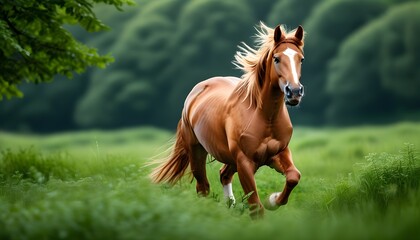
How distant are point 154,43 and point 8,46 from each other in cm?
2714

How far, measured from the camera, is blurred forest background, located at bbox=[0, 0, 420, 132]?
2842 cm

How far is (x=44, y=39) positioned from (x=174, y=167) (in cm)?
364

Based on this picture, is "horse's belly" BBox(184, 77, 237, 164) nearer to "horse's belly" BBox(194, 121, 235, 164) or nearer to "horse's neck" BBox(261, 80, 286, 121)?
"horse's belly" BBox(194, 121, 235, 164)

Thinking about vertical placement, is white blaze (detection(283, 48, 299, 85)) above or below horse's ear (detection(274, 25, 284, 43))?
below

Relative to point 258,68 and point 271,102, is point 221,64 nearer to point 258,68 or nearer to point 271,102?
point 258,68

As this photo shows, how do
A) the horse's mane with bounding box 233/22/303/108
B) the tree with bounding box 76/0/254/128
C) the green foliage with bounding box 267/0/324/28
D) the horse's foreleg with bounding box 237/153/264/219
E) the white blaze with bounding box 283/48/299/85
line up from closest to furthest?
the white blaze with bounding box 283/48/299/85 → the horse's foreleg with bounding box 237/153/264/219 → the horse's mane with bounding box 233/22/303/108 → the green foliage with bounding box 267/0/324/28 → the tree with bounding box 76/0/254/128

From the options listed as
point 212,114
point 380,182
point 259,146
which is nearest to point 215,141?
point 212,114

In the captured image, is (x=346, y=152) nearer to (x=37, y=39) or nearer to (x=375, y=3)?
(x=37, y=39)

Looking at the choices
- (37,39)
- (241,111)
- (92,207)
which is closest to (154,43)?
(37,39)

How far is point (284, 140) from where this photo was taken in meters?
6.76

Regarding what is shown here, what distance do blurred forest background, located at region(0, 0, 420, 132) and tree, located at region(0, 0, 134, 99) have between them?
19.5m

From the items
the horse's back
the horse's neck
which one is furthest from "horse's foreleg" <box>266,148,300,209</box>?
the horse's back

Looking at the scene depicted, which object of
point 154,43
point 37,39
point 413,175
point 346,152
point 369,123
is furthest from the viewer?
point 154,43

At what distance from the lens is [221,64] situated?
33.6 meters
